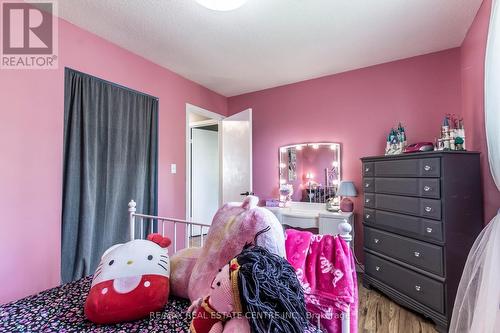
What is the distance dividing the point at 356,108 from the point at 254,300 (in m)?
2.78

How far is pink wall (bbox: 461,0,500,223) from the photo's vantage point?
1.72 metres

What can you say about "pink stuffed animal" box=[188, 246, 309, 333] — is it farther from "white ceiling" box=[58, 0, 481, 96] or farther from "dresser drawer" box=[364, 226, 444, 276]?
"white ceiling" box=[58, 0, 481, 96]

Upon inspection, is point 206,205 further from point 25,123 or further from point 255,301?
point 255,301

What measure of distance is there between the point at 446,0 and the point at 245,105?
2.58 meters

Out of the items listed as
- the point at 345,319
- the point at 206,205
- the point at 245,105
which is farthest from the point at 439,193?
the point at 206,205

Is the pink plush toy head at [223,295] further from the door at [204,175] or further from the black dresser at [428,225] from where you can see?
the door at [204,175]

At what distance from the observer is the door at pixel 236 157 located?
10.8ft

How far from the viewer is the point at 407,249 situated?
6.69 feet

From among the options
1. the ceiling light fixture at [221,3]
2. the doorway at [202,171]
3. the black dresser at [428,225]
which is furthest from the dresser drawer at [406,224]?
the doorway at [202,171]

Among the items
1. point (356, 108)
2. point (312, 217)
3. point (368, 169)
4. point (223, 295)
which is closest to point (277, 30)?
point (356, 108)

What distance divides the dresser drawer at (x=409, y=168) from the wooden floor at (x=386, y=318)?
1.15 meters

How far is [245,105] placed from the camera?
3854 millimetres

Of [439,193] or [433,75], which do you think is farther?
[433,75]

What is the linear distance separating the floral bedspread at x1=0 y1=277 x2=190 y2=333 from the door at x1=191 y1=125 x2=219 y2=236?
3.12 metres
